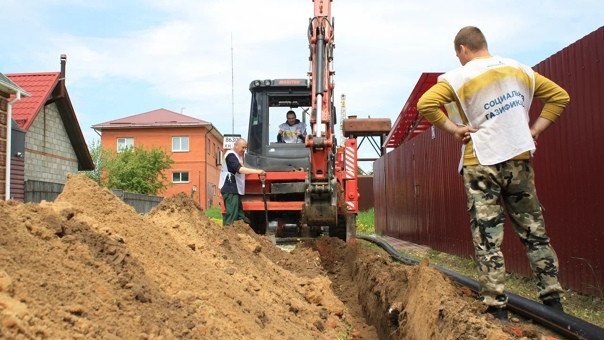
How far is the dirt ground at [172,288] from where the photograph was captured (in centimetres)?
278

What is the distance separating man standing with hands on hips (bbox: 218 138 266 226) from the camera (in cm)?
920

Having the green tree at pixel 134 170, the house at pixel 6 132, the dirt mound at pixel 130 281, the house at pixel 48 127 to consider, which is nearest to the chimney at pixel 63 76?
the house at pixel 48 127

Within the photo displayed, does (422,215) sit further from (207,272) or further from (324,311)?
(207,272)

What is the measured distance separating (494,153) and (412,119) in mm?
14450

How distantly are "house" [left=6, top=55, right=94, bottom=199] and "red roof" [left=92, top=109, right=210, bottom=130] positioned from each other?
944 inches

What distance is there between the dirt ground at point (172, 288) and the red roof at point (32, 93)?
18.3 metres

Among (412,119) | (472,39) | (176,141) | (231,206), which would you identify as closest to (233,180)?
(231,206)

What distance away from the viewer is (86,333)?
2.60 meters

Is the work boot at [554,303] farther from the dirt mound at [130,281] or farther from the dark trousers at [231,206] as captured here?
the dark trousers at [231,206]

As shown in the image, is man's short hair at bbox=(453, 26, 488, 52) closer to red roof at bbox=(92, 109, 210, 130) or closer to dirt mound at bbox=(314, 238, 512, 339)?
dirt mound at bbox=(314, 238, 512, 339)

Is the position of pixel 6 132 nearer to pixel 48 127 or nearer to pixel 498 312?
pixel 48 127

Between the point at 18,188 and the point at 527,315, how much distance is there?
18.6 meters

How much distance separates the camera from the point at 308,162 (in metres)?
10.4

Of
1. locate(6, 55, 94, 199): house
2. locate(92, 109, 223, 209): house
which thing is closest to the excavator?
locate(6, 55, 94, 199): house
